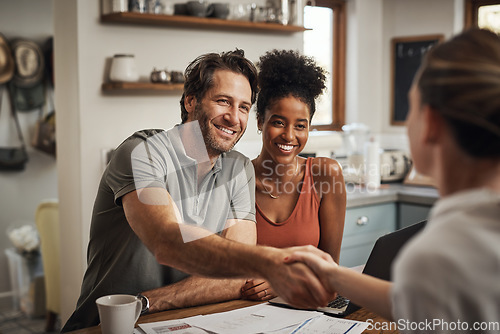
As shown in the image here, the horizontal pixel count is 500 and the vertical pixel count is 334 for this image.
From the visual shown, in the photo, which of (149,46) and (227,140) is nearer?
(227,140)

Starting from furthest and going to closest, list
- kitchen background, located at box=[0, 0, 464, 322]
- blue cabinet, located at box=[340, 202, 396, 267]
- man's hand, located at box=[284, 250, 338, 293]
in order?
kitchen background, located at box=[0, 0, 464, 322]
blue cabinet, located at box=[340, 202, 396, 267]
man's hand, located at box=[284, 250, 338, 293]

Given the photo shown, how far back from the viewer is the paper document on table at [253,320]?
120cm

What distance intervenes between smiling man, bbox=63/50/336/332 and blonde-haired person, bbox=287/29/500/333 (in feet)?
1.57

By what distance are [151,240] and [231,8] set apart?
5.50ft

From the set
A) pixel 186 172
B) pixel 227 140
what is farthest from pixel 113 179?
pixel 227 140

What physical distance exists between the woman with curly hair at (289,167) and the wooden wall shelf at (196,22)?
0.80 m

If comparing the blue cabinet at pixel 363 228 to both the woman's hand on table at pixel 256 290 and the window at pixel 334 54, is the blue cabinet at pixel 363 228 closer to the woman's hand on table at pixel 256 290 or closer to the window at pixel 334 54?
the woman's hand on table at pixel 256 290

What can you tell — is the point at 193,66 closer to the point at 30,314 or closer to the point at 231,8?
the point at 231,8

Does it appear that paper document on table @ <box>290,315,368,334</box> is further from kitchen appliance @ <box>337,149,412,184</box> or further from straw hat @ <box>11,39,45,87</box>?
straw hat @ <box>11,39,45,87</box>

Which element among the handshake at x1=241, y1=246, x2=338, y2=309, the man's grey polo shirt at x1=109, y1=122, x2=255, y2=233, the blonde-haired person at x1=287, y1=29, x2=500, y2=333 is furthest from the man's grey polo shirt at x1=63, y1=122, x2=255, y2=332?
the blonde-haired person at x1=287, y1=29, x2=500, y2=333

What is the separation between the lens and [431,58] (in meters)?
0.74

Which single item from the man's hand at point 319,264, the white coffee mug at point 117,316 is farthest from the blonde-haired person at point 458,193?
the white coffee mug at point 117,316

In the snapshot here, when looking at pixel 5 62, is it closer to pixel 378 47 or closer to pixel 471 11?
pixel 378 47

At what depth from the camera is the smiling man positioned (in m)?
1.20
